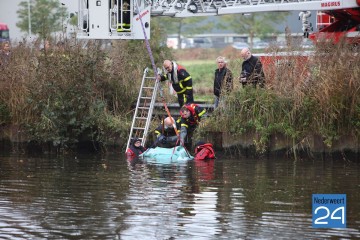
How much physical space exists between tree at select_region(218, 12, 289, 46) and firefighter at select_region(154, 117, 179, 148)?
37054 mm

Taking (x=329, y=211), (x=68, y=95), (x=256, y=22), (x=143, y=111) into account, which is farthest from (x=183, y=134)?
(x=256, y=22)

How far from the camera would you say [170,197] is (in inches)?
588

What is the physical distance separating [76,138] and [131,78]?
2495 mm

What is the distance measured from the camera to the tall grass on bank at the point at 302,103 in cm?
1923

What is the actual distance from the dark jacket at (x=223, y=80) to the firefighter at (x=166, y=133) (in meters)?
1.36

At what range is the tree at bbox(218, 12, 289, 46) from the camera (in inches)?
2293

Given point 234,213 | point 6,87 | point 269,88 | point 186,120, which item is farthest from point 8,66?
point 234,213

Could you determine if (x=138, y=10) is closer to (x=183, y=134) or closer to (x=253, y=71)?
(x=253, y=71)

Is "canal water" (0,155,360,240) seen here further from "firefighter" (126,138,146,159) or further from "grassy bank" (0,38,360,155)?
"grassy bank" (0,38,360,155)

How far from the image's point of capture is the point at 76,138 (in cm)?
2152

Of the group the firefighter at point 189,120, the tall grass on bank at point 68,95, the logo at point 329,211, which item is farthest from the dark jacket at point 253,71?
the logo at point 329,211

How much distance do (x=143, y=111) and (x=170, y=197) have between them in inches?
284

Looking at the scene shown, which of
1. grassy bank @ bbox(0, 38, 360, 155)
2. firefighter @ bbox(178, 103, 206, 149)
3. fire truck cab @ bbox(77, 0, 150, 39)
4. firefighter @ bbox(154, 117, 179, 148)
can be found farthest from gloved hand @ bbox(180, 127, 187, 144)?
fire truck cab @ bbox(77, 0, 150, 39)

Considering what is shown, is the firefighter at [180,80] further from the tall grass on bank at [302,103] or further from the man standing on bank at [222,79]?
the tall grass on bank at [302,103]
